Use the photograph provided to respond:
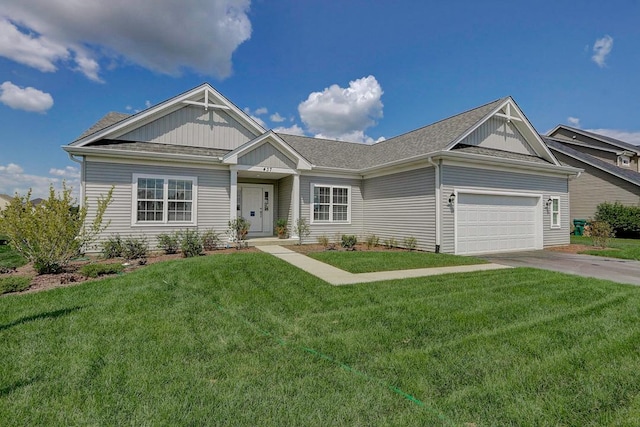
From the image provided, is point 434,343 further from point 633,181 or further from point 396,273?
point 633,181

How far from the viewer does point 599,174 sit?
20.4 metres

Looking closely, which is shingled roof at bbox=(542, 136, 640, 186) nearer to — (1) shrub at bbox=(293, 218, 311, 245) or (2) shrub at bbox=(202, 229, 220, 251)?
(1) shrub at bbox=(293, 218, 311, 245)

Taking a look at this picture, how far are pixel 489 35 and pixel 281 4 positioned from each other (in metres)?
7.72

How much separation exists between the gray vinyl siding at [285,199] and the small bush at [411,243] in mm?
4647

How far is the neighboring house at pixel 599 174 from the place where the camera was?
19.3m

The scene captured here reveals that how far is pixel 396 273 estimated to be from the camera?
7344 millimetres

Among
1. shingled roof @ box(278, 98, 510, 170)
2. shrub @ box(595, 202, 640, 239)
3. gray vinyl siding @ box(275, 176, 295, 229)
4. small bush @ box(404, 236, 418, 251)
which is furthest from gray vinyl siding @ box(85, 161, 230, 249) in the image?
shrub @ box(595, 202, 640, 239)

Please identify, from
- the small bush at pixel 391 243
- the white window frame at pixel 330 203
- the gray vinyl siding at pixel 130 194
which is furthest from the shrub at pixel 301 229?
the small bush at pixel 391 243

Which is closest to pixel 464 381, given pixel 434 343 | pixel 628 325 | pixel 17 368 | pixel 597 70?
pixel 434 343

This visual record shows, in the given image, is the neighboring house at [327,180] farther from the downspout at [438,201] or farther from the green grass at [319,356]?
the green grass at [319,356]

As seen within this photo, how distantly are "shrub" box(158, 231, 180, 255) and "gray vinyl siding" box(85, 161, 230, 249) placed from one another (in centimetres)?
46

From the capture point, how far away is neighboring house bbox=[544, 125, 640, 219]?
1928 cm

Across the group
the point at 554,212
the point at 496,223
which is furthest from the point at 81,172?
the point at 554,212

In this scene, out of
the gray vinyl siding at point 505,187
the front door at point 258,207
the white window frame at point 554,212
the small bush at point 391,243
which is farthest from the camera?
the front door at point 258,207
